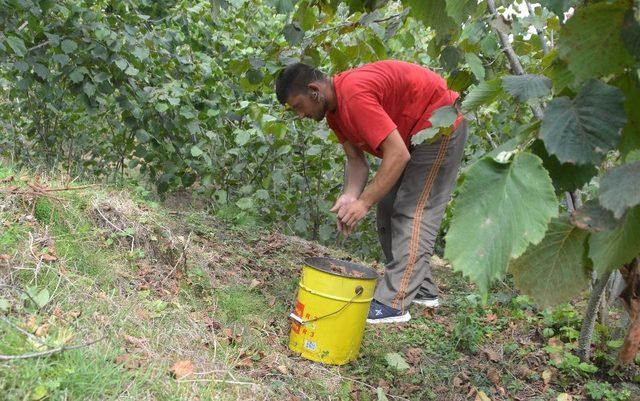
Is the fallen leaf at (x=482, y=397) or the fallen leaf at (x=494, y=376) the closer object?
the fallen leaf at (x=482, y=397)

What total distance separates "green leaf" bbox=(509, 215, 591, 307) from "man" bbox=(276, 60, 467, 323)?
7.49ft

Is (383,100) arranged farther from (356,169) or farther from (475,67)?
(475,67)

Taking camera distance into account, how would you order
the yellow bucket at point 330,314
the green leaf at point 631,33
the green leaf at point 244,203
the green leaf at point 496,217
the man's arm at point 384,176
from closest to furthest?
the green leaf at point 496,217
the green leaf at point 631,33
the yellow bucket at point 330,314
the man's arm at point 384,176
the green leaf at point 244,203

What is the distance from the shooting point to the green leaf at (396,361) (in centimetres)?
310

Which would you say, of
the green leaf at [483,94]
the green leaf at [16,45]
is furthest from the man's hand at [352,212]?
the green leaf at [16,45]

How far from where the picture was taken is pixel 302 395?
2688 mm

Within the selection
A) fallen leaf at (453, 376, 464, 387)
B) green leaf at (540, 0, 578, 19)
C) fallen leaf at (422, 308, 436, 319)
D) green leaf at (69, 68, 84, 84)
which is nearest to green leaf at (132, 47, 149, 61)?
green leaf at (69, 68, 84, 84)

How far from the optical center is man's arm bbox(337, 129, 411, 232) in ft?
10.3

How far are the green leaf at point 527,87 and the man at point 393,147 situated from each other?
7.01 feet

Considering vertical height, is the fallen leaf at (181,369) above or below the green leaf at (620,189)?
below

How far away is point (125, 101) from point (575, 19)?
4499mm

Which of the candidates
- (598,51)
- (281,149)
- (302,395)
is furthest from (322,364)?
(598,51)

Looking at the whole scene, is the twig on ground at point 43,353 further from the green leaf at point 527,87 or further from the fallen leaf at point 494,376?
the fallen leaf at point 494,376

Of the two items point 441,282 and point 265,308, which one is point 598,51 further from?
point 441,282
